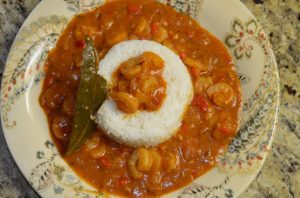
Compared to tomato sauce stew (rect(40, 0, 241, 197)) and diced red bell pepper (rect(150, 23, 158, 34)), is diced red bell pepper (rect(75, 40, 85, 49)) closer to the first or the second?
tomato sauce stew (rect(40, 0, 241, 197))

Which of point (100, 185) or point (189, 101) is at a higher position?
point (189, 101)

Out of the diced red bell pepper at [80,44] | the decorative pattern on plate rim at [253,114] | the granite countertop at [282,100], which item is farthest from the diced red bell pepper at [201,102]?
the diced red bell pepper at [80,44]

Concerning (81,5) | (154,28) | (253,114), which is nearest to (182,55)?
(154,28)

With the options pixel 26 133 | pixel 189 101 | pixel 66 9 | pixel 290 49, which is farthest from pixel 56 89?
pixel 290 49

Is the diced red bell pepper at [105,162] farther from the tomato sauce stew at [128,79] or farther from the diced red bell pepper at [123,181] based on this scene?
the diced red bell pepper at [123,181]

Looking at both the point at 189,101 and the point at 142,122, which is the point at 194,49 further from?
the point at 142,122

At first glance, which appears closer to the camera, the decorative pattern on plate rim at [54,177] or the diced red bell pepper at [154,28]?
the decorative pattern on plate rim at [54,177]

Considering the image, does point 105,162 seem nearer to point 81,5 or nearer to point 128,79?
point 128,79
